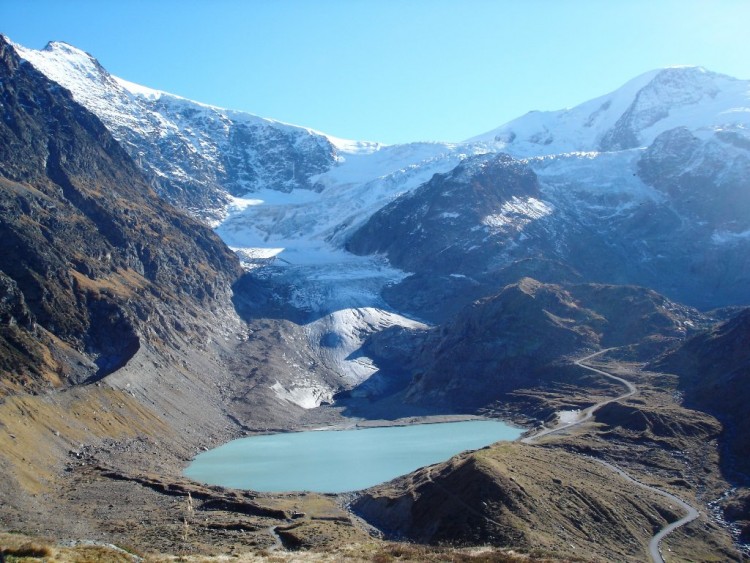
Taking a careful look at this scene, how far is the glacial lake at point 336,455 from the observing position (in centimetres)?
9262

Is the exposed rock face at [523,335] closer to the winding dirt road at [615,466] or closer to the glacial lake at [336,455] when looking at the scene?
the winding dirt road at [615,466]

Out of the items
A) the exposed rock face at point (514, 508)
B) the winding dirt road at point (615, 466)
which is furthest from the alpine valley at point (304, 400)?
the winding dirt road at point (615, 466)

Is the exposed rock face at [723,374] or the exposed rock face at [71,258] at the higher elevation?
the exposed rock face at [71,258]

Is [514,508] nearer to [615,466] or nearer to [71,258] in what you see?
[615,466]

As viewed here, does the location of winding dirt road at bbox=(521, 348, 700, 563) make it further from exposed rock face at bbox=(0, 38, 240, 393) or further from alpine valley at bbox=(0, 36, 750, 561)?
exposed rock face at bbox=(0, 38, 240, 393)

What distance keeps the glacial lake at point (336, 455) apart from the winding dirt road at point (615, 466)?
26.3ft

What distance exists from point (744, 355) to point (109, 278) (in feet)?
362

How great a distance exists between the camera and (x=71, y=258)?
446ft

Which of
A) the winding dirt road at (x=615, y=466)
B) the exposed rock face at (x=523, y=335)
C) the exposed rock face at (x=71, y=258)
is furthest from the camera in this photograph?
the exposed rock face at (x=523, y=335)

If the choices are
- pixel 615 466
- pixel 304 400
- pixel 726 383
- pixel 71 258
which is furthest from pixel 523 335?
pixel 71 258

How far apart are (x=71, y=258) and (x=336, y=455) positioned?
61552 mm

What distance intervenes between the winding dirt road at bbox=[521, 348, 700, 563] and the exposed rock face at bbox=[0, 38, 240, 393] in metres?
65.5

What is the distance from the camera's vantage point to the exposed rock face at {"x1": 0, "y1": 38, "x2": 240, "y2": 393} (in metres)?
108

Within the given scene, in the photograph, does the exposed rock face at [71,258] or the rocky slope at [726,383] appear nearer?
the rocky slope at [726,383]
